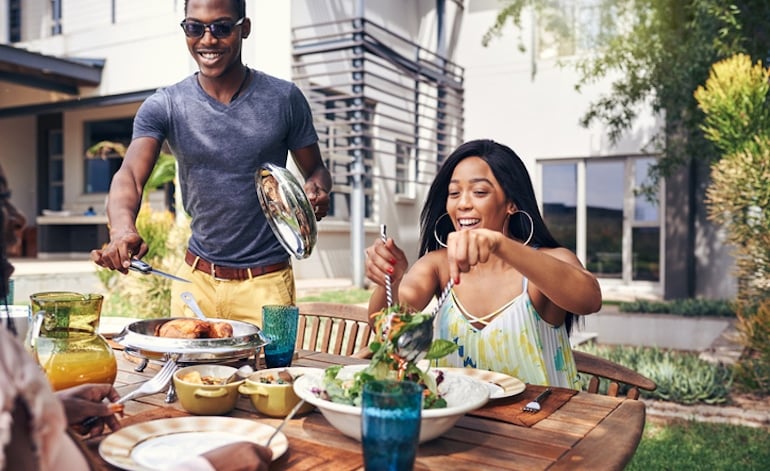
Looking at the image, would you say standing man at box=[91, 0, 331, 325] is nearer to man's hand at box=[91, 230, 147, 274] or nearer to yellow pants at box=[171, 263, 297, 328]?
yellow pants at box=[171, 263, 297, 328]

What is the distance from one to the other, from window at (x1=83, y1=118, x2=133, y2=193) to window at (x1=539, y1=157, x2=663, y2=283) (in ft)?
23.5

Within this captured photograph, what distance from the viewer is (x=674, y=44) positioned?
259 inches

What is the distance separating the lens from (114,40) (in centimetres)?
977

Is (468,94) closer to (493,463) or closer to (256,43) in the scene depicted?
(256,43)

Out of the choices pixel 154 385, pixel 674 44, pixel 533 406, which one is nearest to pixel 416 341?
pixel 533 406

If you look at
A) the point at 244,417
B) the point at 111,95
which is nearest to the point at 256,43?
the point at 111,95

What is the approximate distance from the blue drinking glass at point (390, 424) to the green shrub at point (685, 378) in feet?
10.3

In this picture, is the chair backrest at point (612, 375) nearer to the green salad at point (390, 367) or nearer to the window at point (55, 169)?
the green salad at point (390, 367)

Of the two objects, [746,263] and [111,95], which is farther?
[111,95]

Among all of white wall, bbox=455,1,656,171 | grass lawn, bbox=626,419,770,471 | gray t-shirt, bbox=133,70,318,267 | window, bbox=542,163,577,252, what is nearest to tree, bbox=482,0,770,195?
white wall, bbox=455,1,656,171

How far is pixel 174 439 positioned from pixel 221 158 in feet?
4.68

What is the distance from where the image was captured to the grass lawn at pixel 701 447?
3.07 metres

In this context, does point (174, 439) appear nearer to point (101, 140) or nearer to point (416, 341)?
point (416, 341)

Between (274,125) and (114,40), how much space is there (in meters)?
8.45
